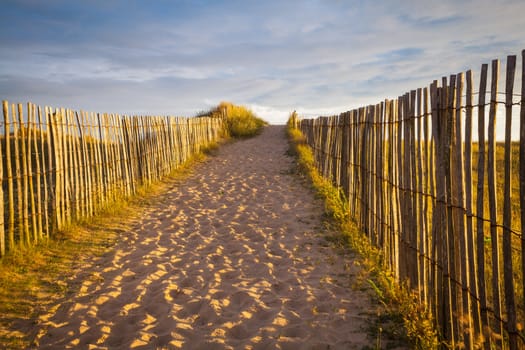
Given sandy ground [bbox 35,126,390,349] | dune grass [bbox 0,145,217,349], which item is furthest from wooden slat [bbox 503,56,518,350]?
dune grass [bbox 0,145,217,349]

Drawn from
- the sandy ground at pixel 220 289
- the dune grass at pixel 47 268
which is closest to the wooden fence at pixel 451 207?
the sandy ground at pixel 220 289

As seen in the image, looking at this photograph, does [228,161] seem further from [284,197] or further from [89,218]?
[89,218]

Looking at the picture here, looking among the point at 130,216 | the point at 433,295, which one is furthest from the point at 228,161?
the point at 433,295

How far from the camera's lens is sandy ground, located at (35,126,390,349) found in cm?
329

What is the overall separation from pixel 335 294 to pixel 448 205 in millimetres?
1532

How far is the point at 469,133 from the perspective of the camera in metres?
2.66

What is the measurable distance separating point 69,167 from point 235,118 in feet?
47.2

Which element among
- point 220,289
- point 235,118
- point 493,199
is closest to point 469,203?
point 493,199

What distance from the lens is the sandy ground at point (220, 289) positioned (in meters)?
3.29

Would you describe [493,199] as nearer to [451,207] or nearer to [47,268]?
[451,207]

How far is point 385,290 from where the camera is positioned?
3857 mm

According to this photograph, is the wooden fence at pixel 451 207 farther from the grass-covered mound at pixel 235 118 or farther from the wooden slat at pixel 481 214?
the grass-covered mound at pixel 235 118

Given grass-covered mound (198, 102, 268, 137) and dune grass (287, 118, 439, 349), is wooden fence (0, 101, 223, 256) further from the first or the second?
grass-covered mound (198, 102, 268, 137)

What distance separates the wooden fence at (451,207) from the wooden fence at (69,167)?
418cm
